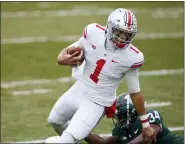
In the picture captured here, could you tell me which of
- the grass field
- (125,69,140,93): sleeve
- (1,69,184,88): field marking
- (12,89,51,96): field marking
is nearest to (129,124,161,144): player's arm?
(125,69,140,93): sleeve

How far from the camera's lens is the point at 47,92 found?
9.02 m

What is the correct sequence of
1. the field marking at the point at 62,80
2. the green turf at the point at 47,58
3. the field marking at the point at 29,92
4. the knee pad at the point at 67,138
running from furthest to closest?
1. the green turf at the point at 47,58
2. the field marking at the point at 62,80
3. the field marking at the point at 29,92
4. the knee pad at the point at 67,138

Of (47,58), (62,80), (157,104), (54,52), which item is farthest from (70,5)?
(157,104)

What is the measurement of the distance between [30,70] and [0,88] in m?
0.96

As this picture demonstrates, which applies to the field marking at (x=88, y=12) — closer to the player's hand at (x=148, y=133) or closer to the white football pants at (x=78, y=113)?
the white football pants at (x=78, y=113)

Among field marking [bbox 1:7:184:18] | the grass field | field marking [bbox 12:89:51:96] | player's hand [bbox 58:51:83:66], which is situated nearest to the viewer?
player's hand [bbox 58:51:83:66]

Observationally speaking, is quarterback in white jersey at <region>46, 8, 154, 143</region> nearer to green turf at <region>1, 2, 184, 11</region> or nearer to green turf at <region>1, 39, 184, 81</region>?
green turf at <region>1, 39, 184, 81</region>

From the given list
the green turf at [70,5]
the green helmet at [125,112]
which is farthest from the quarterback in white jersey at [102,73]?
the green turf at [70,5]

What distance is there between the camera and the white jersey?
224 inches

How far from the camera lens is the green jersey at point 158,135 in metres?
6.14

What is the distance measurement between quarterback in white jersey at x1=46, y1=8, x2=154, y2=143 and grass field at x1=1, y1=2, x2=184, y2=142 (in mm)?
1718

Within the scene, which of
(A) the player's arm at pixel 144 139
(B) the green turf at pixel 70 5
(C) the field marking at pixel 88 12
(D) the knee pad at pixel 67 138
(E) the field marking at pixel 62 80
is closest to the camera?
(D) the knee pad at pixel 67 138

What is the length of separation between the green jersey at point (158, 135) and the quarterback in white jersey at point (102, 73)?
14.3 inches

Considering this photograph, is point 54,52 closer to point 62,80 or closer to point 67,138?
point 62,80
